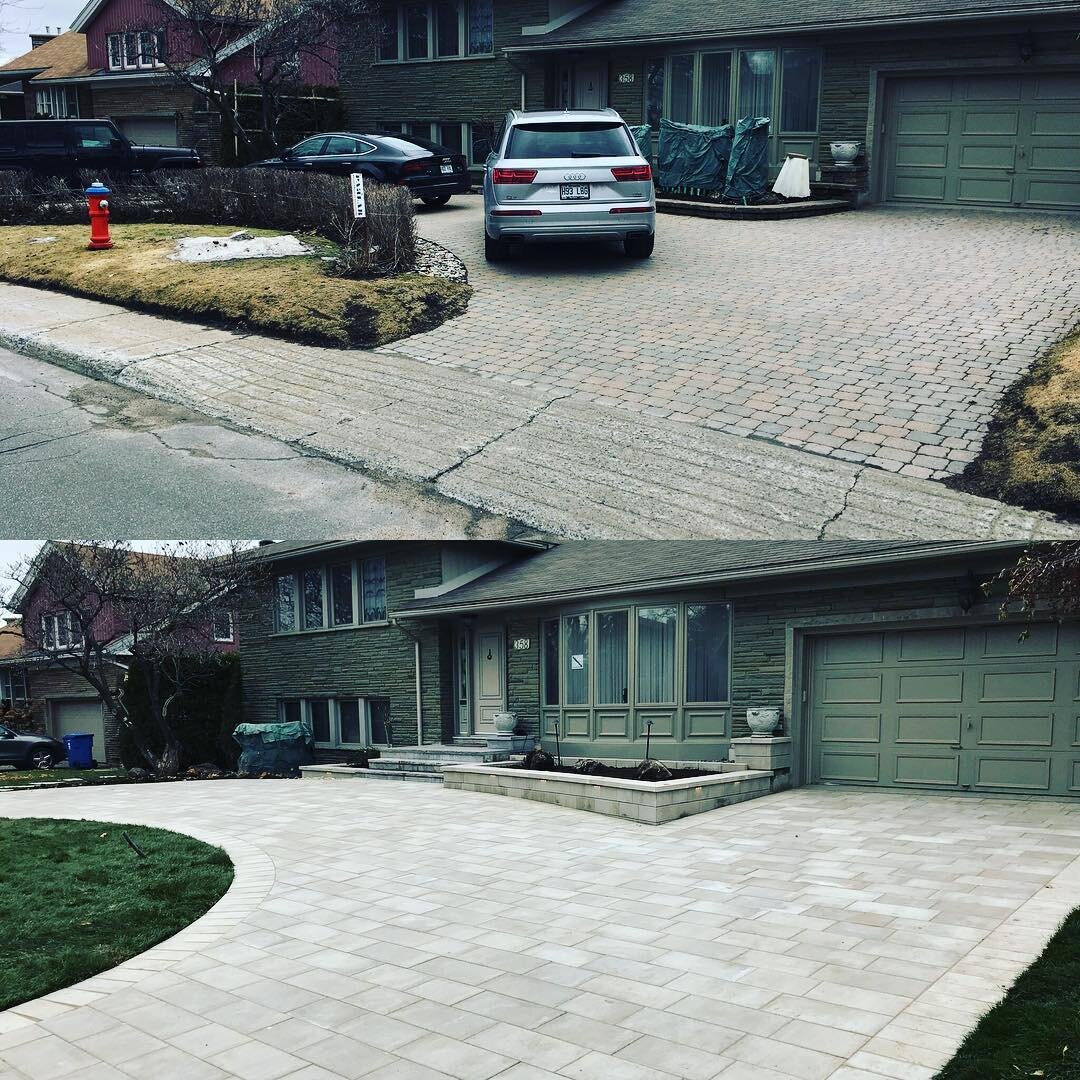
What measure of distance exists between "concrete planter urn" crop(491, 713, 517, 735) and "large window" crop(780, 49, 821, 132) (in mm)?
14993

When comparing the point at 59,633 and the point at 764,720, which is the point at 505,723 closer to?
the point at 764,720

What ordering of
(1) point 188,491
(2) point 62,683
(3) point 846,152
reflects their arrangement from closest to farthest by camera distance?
(1) point 188,491 < (3) point 846,152 < (2) point 62,683

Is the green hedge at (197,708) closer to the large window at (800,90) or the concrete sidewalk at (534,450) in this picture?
the concrete sidewalk at (534,450)

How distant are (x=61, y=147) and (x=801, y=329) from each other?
21011 mm

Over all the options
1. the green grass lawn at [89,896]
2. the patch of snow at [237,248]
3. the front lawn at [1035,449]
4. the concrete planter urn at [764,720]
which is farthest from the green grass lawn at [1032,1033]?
the patch of snow at [237,248]

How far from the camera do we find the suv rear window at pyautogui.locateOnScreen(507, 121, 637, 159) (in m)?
16.0

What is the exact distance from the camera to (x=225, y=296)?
1488cm

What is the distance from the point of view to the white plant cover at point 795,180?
2183 centimetres

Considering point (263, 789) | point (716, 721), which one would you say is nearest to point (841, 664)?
point (716, 721)

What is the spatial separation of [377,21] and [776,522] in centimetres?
2648

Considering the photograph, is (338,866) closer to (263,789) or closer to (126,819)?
(126,819)

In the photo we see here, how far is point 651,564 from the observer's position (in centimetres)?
1323

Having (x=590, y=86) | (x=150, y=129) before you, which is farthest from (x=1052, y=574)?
(x=150, y=129)

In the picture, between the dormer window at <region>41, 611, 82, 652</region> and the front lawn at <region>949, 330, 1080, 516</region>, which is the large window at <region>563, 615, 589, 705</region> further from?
the dormer window at <region>41, 611, 82, 652</region>
